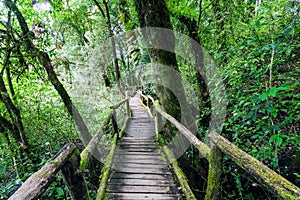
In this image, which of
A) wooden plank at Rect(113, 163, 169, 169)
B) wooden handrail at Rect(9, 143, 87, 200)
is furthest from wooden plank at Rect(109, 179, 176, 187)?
wooden handrail at Rect(9, 143, 87, 200)

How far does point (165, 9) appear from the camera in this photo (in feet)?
15.4

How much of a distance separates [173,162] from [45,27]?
549cm

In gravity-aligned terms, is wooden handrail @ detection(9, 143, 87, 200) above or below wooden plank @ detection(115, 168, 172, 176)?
above

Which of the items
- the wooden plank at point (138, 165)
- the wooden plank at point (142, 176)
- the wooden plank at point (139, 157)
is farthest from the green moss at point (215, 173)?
the wooden plank at point (139, 157)

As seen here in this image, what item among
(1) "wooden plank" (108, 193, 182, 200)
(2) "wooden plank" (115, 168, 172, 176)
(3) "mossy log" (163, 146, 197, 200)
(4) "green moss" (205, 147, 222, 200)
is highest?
(4) "green moss" (205, 147, 222, 200)

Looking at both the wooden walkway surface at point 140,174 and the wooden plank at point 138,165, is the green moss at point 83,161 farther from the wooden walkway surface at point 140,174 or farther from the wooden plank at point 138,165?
the wooden plank at point 138,165

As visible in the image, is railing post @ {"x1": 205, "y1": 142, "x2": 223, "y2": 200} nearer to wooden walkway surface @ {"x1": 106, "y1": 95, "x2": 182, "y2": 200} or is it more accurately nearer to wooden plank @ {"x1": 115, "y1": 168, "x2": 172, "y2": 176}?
wooden walkway surface @ {"x1": 106, "y1": 95, "x2": 182, "y2": 200}

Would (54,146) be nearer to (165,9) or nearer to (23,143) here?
(23,143)

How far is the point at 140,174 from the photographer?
3617 mm

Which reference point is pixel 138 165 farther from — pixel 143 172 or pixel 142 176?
pixel 142 176

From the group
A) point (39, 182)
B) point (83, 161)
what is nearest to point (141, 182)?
point (83, 161)

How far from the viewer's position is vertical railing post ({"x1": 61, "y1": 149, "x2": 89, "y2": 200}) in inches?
74.0

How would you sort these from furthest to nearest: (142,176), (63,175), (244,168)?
1. (142,176)
2. (63,175)
3. (244,168)

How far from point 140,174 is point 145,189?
19.8 inches
